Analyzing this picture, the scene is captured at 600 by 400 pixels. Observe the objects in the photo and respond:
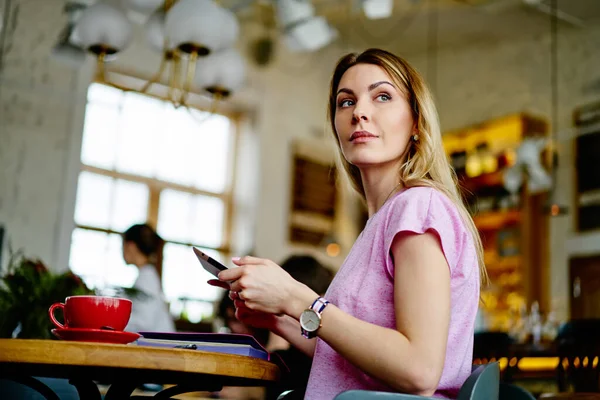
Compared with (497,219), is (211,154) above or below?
above

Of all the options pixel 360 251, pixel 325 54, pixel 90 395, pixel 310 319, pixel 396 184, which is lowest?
pixel 90 395

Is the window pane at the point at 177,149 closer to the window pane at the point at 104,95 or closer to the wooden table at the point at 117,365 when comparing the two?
the window pane at the point at 104,95

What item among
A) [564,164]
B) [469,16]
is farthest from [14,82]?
[564,164]

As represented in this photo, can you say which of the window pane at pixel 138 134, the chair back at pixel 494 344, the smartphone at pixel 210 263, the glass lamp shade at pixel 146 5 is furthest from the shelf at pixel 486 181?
the smartphone at pixel 210 263

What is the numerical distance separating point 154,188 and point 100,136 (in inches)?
29.2

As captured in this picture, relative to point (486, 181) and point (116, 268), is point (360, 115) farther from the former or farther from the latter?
point (486, 181)

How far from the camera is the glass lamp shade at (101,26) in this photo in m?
3.51

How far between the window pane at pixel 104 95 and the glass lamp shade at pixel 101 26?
376 cm

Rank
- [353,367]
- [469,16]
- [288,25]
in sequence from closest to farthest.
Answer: [353,367]
[288,25]
[469,16]

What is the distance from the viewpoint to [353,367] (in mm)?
1373

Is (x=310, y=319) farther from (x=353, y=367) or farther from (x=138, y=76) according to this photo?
(x=138, y=76)

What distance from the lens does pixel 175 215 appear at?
772 centimetres

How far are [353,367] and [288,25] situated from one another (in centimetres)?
400

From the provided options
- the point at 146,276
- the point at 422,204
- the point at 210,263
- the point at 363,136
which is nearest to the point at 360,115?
the point at 363,136
